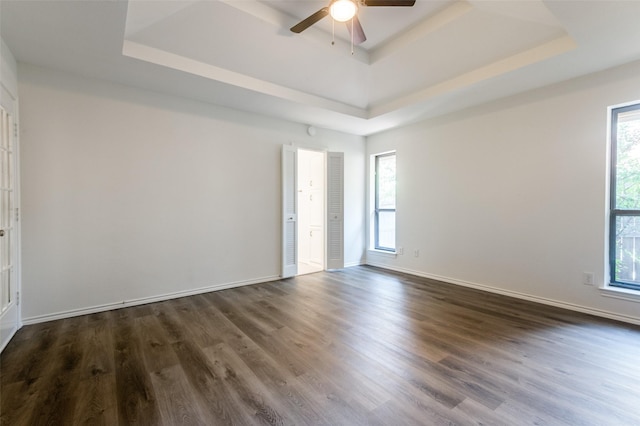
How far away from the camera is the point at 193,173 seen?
12.8 ft

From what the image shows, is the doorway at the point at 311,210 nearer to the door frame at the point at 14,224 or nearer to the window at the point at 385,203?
the window at the point at 385,203

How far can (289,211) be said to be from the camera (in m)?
4.80

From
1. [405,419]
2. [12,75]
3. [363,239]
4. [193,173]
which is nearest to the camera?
[405,419]

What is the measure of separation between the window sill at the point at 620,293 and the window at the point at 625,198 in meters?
0.12

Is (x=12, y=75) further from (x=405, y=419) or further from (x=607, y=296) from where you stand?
(x=607, y=296)

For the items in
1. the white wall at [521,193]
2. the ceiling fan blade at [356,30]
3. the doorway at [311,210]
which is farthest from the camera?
the doorway at [311,210]

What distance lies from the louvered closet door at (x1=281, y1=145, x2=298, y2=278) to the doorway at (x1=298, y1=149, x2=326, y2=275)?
0.97m

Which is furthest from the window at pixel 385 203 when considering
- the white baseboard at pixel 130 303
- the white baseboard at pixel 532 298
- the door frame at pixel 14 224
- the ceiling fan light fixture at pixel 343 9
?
the door frame at pixel 14 224

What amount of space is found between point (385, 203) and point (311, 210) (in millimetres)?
1646

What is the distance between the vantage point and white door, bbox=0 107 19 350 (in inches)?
96.4

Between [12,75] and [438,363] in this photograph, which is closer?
[438,363]

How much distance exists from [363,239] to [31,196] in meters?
4.95

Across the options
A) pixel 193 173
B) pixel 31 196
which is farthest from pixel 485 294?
pixel 31 196

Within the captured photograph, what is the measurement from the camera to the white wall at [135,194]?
2969 mm
